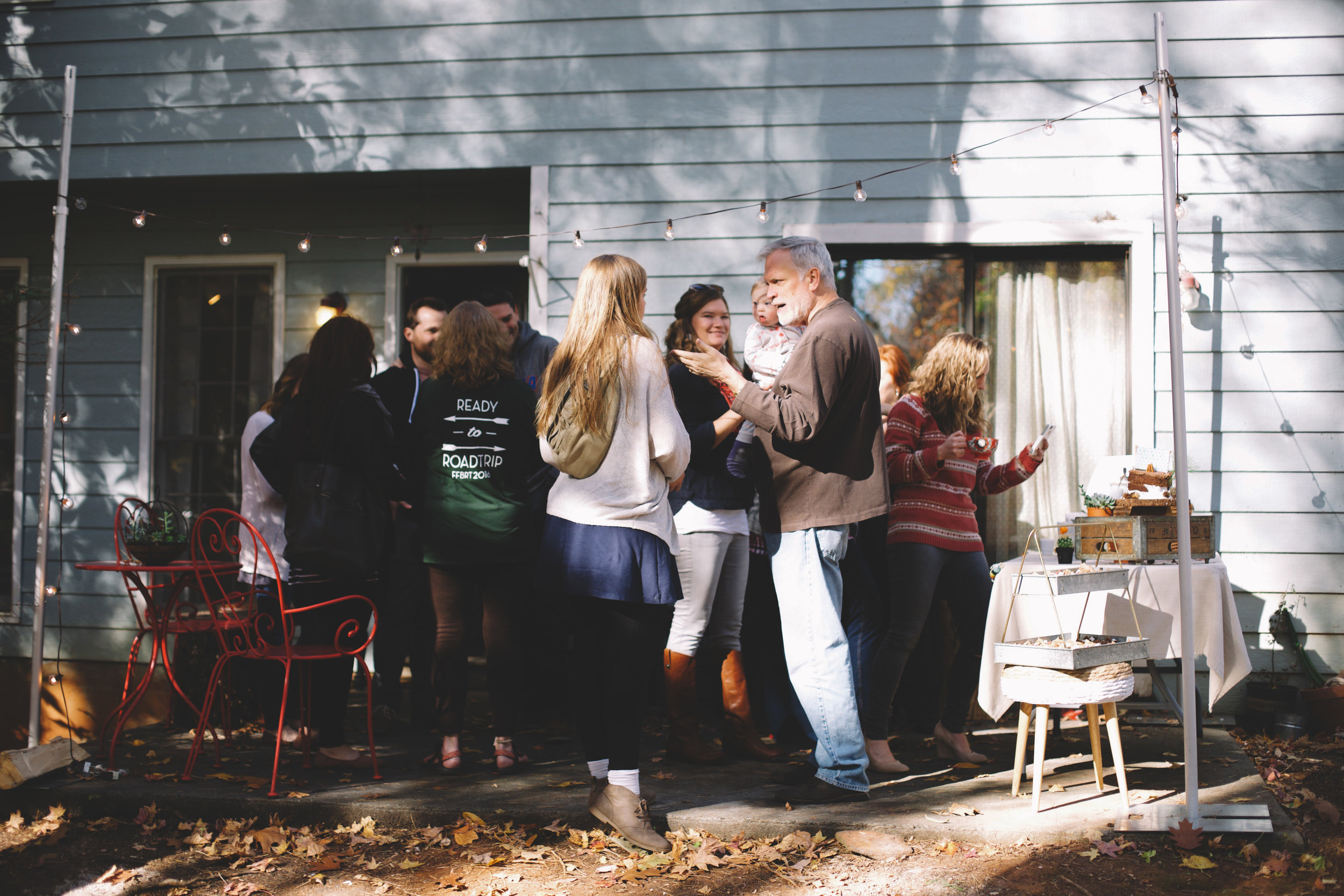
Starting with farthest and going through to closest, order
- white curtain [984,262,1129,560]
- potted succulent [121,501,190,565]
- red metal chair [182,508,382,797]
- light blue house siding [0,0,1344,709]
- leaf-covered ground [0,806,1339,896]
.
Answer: white curtain [984,262,1129,560] → light blue house siding [0,0,1344,709] → potted succulent [121,501,190,565] → red metal chair [182,508,382,797] → leaf-covered ground [0,806,1339,896]

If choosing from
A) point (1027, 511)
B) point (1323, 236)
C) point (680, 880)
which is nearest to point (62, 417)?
point (680, 880)

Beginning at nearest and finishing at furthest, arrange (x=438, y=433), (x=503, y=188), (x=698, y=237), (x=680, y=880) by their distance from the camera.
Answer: (x=680, y=880) → (x=438, y=433) → (x=698, y=237) → (x=503, y=188)

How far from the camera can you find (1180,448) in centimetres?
345

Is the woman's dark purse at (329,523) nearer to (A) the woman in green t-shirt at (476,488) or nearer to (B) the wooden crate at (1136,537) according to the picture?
(A) the woman in green t-shirt at (476,488)

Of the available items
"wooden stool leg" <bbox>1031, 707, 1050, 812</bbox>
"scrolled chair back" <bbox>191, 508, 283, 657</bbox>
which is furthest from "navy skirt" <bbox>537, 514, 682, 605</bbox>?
"wooden stool leg" <bbox>1031, 707, 1050, 812</bbox>

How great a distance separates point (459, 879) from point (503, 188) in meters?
4.49

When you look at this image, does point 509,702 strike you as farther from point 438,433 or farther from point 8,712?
point 8,712

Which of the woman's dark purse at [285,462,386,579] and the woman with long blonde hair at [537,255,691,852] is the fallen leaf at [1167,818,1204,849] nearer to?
the woman with long blonde hair at [537,255,691,852]

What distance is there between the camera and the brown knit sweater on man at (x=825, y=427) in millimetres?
3393

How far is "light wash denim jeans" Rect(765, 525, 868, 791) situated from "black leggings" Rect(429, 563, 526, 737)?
3.66ft

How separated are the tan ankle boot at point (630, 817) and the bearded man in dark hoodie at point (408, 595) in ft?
6.27

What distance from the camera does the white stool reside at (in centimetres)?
357

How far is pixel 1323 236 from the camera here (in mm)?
5531

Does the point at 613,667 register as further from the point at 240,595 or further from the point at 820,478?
the point at 240,595
